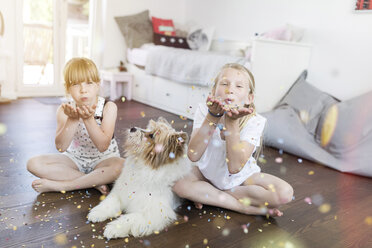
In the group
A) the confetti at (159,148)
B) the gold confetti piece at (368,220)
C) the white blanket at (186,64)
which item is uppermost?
the white blanket at (186,64)

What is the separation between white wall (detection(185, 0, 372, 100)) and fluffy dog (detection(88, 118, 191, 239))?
7.32 ft

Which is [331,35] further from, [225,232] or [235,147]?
[225,232]

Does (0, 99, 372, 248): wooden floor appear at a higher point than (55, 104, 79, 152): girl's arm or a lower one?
lower

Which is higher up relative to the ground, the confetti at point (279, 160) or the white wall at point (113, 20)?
the white wall at point (113, 20)

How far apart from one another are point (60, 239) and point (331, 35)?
2.88 metres

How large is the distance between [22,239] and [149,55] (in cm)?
292

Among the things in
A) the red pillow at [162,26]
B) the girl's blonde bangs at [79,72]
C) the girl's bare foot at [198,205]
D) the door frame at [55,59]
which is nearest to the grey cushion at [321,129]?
the girl's bare foot at [198,205]

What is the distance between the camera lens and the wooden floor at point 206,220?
118cm

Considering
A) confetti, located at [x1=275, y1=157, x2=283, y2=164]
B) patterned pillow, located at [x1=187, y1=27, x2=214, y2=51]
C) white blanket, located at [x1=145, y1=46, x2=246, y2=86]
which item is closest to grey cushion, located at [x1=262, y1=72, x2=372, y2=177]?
confetti, located at [x1=275, y1=157, x2=283, y2=164]

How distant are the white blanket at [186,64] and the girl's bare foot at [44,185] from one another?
184cm

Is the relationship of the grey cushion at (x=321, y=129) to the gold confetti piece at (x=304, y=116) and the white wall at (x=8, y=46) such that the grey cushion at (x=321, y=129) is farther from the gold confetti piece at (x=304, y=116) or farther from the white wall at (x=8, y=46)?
the white wall at (x=8, y=46)

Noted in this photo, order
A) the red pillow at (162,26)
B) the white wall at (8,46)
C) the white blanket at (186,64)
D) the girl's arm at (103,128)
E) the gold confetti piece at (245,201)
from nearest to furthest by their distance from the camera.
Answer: the girl's arm at (103,128), the gold confetti piece at (245,201), the white blanket at (186,64), the white wall at (8,46), the red pillow at (162,26)

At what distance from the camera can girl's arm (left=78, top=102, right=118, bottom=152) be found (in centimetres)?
134

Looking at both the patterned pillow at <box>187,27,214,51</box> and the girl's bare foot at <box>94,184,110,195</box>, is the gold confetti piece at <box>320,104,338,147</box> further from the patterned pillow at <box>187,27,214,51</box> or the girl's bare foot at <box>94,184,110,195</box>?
the patterned pillow at <box>187,27,214,51</box>
